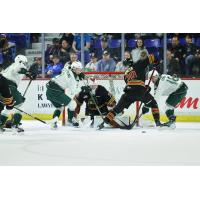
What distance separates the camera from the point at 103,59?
5645mm

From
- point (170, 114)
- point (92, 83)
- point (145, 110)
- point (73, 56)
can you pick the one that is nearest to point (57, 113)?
point (92, 83)

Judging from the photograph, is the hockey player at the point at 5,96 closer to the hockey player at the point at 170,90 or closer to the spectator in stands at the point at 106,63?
the spectator in stands at the point at 106,63

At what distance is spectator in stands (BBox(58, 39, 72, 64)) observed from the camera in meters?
5.55

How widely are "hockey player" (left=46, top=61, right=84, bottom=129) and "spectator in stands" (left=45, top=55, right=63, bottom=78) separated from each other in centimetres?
5

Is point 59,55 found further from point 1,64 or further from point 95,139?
point 95,139

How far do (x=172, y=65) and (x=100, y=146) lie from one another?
1.52m

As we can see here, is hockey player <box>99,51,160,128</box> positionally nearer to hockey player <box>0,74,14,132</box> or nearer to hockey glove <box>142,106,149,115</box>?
hockey glove <box>142,106,149,115</box>

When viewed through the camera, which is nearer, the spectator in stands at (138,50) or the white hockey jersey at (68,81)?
the spectator in stands at (138,50)

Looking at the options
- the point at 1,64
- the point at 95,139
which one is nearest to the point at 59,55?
the point at 1,64

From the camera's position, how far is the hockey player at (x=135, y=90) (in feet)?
18.5

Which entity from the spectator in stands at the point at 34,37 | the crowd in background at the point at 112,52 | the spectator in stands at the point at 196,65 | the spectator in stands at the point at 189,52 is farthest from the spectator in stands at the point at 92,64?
A: the spectator in stands at the point at 196,65

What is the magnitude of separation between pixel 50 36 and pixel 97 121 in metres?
1.14

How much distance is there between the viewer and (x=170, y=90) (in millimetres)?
5773

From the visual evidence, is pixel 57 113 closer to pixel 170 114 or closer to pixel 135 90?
pixel 135 90
